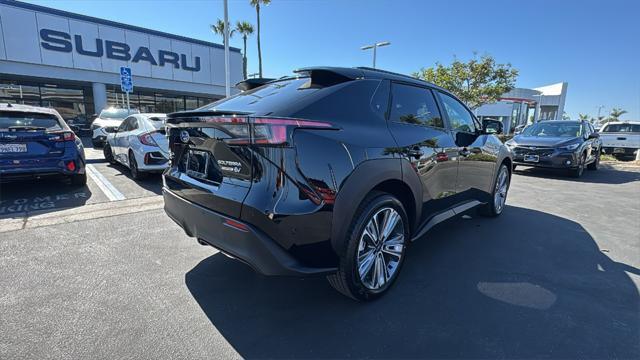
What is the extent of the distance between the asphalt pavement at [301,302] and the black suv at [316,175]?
0.41 m

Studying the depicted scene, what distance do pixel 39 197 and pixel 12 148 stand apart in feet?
2.86

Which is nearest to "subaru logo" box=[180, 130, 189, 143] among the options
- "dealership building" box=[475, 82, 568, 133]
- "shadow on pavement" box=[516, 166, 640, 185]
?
"shadow on pavement" box=[516, 166, 640, 185]

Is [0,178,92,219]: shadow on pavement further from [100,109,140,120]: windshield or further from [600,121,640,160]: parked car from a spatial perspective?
[600,121,640,160]: parked car

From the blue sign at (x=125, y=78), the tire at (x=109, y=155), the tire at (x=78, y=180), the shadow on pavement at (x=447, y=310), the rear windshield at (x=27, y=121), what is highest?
the blue sign at (x=125, y=78)

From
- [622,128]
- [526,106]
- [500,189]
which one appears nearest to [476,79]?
[622,128]

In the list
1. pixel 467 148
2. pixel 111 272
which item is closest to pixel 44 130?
pixel 111 272

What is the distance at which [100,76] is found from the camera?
1912 cm

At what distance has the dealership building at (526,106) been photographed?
139 ft

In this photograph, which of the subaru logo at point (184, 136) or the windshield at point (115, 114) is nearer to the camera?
the subaru logo at point (184, 136)

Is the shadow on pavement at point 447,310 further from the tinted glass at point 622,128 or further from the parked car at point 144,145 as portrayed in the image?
the tinted glass at point 622,128

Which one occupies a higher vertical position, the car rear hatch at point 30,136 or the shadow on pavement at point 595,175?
the car rear hatch at point 30,136

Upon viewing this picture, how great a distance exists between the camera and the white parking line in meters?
5.57

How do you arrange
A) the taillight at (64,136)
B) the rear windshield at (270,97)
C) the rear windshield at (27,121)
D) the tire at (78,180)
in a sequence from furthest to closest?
the tire at (78,180), the taillight at (64,136), the rear windshield at (27,121), the rear windshield at (270,97)

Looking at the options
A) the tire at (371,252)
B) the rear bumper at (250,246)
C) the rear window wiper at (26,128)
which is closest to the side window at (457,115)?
the tire at (371,252)
